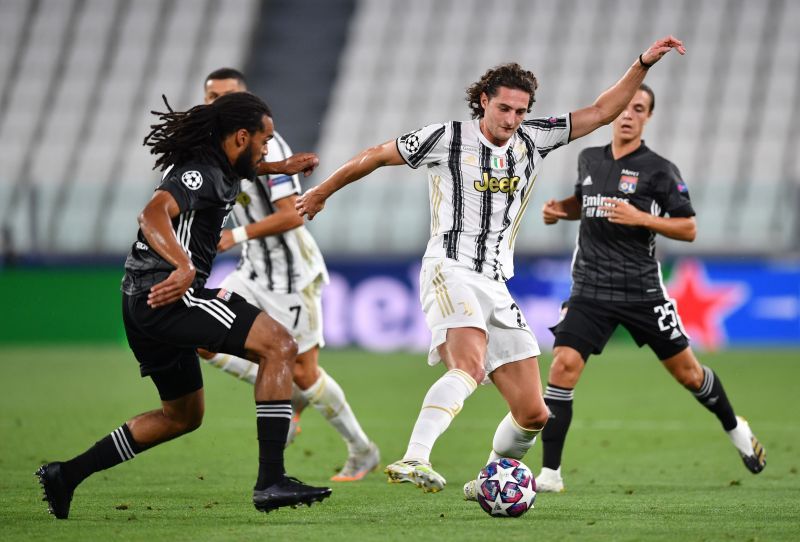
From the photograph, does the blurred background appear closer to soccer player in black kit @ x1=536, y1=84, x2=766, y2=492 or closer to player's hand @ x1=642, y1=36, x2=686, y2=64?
soccer player in black kit @ x1=536, y1=84, x2=766, y2=492

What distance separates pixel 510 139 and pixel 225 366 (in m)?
2.75

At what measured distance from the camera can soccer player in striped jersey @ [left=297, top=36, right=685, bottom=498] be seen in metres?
6.27

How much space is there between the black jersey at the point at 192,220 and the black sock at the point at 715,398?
347cm

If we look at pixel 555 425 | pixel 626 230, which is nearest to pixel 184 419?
pixel 555 425

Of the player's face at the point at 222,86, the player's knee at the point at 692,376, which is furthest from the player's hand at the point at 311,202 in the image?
the player's knee at the point at 692,376

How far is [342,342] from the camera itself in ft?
60.0

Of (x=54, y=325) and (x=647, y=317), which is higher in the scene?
(x=647, y=317)

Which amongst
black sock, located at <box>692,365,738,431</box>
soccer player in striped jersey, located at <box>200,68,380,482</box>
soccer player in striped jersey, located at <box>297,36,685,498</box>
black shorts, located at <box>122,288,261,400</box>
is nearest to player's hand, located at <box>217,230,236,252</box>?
soccer player in striped jersey, located at <box>200,68,380,482</box>

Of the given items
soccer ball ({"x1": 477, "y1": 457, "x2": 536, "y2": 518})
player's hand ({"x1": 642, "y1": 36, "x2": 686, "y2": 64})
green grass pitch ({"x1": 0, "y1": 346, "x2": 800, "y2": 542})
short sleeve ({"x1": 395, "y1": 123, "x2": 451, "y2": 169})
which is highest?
player's hand ({"x1": 642, "y1": 36, "x2": 686, "y2": 64})

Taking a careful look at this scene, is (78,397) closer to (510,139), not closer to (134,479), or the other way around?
(134,479)

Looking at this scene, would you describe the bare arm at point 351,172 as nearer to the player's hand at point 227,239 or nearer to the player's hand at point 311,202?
the player's hand at point 311,202

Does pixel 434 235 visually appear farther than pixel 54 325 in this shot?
No

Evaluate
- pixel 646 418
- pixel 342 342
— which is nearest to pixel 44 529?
pixel 646 418

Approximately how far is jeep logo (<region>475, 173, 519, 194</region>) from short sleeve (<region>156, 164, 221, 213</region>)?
1.39 m
